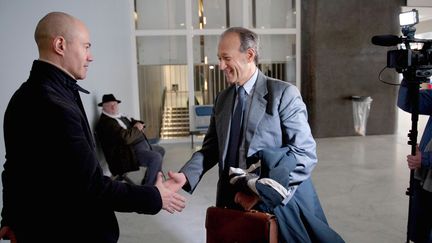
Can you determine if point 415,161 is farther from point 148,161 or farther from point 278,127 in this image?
point 148,161

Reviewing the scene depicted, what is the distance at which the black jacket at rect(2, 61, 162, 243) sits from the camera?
3.92ft

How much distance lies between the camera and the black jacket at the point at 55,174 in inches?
47.0

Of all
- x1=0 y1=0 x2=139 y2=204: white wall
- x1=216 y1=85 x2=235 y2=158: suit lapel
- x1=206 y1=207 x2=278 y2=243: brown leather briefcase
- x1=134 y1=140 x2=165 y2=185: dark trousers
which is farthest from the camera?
x1=134 y1=140 x2=165 y2=185: dark trousers

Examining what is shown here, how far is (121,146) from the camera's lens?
4.11 metres

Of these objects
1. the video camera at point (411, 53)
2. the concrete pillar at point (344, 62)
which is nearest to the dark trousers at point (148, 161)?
the video camera at point (411, 53)

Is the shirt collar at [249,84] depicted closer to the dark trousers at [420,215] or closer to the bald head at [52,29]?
the bald head at [52,29]

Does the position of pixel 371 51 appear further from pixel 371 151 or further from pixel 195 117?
pixel 195 117

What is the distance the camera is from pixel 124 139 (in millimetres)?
4137

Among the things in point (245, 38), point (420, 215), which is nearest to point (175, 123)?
point (420, 215)

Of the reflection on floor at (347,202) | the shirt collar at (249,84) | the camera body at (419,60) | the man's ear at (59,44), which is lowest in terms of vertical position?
the reflection on floor at (347,202)

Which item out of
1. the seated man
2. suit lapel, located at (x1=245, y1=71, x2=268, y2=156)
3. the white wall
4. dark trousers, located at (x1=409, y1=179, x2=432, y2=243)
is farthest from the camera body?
the seated man

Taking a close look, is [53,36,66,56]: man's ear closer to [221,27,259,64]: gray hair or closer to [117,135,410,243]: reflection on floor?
[221,27,259,64]: gray hair

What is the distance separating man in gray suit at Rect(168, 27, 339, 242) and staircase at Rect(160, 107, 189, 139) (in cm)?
603

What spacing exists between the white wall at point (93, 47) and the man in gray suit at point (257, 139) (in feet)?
2.91
